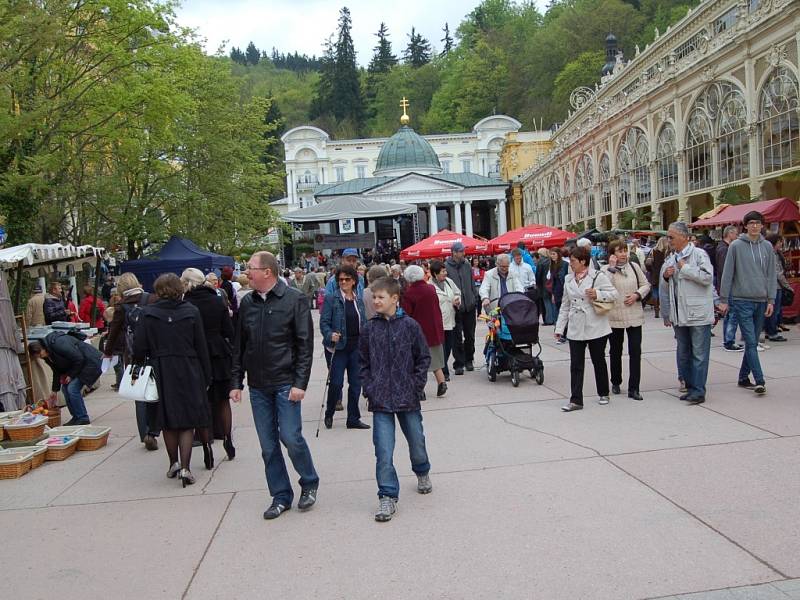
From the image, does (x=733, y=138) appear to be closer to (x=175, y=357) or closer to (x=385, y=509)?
(x=175, y=357)

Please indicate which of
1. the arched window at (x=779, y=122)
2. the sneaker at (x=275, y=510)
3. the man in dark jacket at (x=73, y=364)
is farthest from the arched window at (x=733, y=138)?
the sneaker at (x=275, y=510)

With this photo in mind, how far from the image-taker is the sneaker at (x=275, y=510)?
5172 mm

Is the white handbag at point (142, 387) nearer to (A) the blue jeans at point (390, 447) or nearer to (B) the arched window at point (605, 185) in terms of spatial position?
(A) the blue jeans at point (390, 447)

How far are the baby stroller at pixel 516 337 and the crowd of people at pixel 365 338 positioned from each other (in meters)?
0.79

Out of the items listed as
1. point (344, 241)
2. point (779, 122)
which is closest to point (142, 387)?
point (344, 241)

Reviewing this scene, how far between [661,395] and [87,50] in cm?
1536

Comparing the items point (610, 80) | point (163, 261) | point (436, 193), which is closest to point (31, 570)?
point (163, 261)

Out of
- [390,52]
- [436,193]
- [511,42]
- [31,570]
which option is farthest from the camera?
[390,52]

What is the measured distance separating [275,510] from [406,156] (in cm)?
7307

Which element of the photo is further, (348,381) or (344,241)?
(344,241)

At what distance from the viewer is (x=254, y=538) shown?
4.83m

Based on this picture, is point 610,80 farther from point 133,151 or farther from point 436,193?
point 133,151

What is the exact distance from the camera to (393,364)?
529 cm

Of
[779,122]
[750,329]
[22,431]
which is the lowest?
[22,431]
